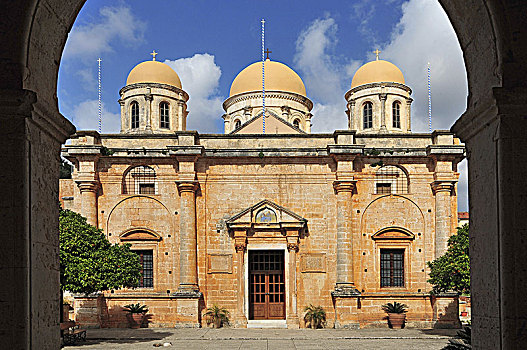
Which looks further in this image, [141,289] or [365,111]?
[365,111]

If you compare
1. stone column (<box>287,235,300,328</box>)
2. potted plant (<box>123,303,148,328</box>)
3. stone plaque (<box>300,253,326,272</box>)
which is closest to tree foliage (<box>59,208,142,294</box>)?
potted plant (<box>123,303,148,328</box>)

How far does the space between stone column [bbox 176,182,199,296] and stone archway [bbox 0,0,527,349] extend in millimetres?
16872

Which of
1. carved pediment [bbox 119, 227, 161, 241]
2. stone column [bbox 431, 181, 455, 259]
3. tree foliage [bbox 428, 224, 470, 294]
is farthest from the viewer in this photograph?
carved pediment [bbox 119, 227, 161, 241]

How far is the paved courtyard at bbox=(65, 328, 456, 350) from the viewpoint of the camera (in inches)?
672

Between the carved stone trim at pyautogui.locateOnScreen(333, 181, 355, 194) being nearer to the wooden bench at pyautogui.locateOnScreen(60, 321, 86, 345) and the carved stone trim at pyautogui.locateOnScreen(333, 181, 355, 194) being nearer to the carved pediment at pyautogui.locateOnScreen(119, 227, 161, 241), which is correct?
the carved pediment at pyautogui.locateOnScreen(119, 227, 161, 241)

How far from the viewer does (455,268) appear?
18828 mm

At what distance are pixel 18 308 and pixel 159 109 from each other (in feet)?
80.2

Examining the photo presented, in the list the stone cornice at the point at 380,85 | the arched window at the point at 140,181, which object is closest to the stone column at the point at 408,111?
the stone cornice at the point at 380,85

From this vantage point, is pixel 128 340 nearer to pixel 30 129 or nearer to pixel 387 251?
pixel 387 251

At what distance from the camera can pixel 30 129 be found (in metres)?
5.08

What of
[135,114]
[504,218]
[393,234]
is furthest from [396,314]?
[504,218]

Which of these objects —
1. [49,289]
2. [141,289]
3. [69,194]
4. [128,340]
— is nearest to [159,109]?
[69,194]

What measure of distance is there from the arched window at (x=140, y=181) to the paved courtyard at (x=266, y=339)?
5699 mm

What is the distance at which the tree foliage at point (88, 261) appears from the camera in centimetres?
1702
